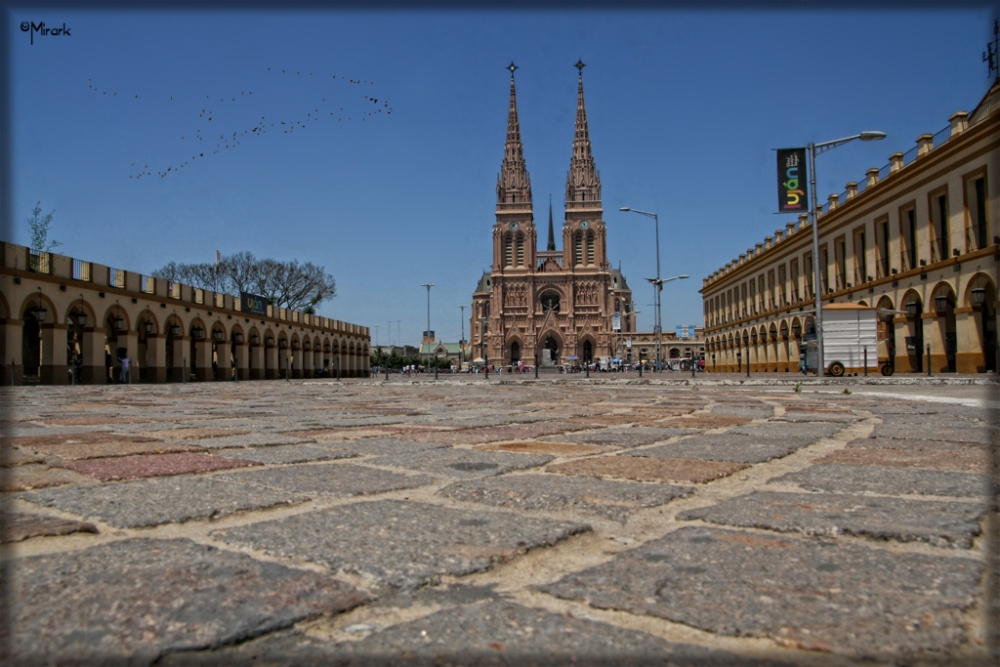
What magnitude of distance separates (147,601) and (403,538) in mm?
610

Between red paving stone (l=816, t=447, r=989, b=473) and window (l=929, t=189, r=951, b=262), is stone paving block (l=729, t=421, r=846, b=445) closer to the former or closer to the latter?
red paving stone (l=816, t=447, r=989, b=473)

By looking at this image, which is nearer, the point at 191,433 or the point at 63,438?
the point at 63,438

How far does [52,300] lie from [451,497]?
25507 mm

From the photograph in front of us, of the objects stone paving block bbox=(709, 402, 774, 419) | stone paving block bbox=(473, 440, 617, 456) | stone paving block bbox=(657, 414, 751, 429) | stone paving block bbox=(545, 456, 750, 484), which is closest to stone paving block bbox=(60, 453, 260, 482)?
stone paving block bbox=(473, 440, 617, 456)

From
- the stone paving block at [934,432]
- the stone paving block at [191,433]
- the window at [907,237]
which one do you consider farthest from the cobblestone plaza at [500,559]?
the window at [907,237]

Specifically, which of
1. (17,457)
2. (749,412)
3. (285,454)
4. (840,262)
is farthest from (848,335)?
(17,457)

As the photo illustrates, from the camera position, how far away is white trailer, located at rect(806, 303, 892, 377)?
69.1 ft

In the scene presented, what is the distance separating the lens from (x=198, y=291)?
32.6 m

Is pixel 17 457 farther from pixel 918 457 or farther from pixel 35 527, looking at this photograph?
pixel 918 457

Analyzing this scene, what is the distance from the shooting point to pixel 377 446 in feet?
12.3

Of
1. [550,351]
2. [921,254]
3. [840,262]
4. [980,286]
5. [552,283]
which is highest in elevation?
[552,283]

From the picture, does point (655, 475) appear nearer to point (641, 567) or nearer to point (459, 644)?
point (641, 567)

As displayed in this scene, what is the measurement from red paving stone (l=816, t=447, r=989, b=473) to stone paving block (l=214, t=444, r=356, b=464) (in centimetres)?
226

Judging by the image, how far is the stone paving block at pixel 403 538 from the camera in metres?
1.54
